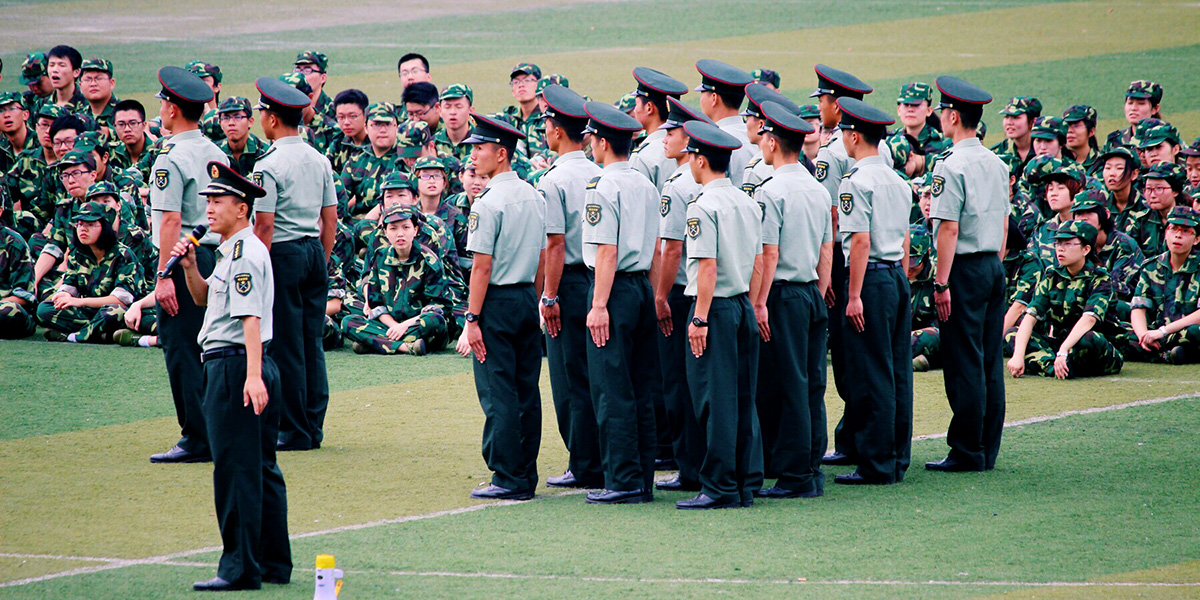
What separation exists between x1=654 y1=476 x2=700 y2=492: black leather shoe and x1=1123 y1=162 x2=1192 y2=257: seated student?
5506 millimetres

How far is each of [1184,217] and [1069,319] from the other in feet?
3.99

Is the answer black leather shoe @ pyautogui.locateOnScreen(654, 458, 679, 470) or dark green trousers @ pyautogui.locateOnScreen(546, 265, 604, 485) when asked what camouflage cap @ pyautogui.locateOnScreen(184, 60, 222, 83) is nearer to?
dark green trousers @ pyautogui.locateOnScreen(546, 265, 604, 485)

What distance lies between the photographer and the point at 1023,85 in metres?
20.8

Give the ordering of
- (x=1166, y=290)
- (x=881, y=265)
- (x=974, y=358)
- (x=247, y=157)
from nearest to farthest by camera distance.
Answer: (x=881, y=265) < (x=974, y=358) < (x=247, y=157) < (x=1166, y=290)

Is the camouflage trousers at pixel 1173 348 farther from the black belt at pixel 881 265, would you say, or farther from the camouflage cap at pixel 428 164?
the camouflage cap at pixel 428 164

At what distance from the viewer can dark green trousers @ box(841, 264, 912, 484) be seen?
26.0ft

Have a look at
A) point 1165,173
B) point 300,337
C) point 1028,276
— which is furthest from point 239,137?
point 1165,173

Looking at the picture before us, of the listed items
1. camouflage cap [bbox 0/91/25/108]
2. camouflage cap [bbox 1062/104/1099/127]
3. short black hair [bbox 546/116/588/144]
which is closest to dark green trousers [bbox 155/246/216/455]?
short black hair [bbox 546/116/588/144]

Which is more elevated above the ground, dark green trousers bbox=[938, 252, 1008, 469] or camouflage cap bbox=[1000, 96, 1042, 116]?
camouflage cap bbox=[1000, 96, 1042, 116]

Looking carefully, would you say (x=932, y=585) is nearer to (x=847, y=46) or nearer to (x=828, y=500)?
(x=828, y=500)

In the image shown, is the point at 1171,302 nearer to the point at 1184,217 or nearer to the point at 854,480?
the point at 1184,217

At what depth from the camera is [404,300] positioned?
39.0 ft

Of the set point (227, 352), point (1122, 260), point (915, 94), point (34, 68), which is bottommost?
point (1122, 260)

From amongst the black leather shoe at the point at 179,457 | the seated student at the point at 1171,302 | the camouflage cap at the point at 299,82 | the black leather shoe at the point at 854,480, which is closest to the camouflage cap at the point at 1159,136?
the seated student at the point at 1171,302
